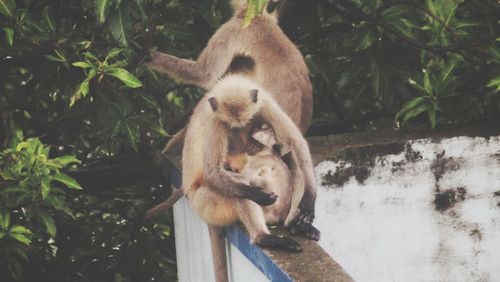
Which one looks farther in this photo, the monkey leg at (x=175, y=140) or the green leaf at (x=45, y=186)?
the monkey leg at (x=175, y=140)

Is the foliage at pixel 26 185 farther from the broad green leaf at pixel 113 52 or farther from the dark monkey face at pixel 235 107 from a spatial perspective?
the dark monkey face at pixel 235 107

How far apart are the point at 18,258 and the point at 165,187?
3.65 feet

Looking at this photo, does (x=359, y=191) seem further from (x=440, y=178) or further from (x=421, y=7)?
(x=421, y=7)

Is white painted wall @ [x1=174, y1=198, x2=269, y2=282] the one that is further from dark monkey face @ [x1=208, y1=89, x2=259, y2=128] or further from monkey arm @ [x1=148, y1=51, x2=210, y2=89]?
monkey arm @ [x1=148, y1=51, x2=210, y2=89]

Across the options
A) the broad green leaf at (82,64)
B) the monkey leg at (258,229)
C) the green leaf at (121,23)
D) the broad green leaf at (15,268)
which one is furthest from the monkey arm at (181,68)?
the monkey leg at (258,229)

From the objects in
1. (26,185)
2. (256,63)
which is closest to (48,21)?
(26,185)

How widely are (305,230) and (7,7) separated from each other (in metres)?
1.82

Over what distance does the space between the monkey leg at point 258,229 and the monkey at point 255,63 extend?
118cm

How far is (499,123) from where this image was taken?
594cm

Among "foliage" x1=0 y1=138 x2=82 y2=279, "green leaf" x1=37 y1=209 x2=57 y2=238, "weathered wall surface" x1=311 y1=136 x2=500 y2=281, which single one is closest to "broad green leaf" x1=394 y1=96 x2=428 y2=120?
"weathered wall surface" x1=311 y1=136 x2=500 y2=281

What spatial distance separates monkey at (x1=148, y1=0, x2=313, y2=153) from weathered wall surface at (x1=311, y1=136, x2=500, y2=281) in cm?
30

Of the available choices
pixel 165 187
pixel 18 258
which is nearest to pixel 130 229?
pixel 165 187

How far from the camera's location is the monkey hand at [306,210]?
14.7 feet

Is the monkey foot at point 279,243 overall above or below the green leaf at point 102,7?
below
